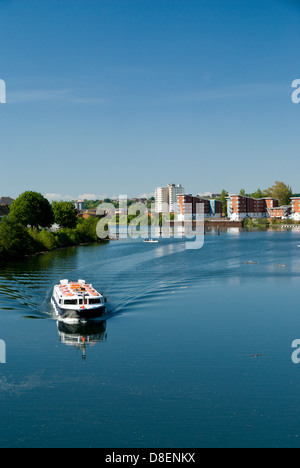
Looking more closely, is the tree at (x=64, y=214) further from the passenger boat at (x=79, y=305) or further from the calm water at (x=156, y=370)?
the passenger boat at (x=79, y=305)

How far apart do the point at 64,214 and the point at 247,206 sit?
57.9m

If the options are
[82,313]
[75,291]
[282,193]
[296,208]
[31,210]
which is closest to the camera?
[82,313]

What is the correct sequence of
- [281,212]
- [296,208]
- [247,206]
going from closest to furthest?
1. [296,208]
2. [281,212]
3. [247,206]

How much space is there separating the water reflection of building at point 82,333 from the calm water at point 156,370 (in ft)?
0.15

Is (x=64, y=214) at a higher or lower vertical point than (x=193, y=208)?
lower

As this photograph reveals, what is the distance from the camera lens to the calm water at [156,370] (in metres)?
9.62

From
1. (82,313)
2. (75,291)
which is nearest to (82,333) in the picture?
(82,313)

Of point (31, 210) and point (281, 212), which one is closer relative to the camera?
point (31, 210)

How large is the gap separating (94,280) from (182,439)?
1882 cm

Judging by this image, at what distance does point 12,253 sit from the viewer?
1549 inches

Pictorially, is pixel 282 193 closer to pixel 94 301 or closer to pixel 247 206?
pixel 247 206

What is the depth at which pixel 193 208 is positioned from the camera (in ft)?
331

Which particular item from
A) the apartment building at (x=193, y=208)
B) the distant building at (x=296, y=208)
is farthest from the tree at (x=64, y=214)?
Answer: the distant building at (x=296, y=208)

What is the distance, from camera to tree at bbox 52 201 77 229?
6150 centimetres
